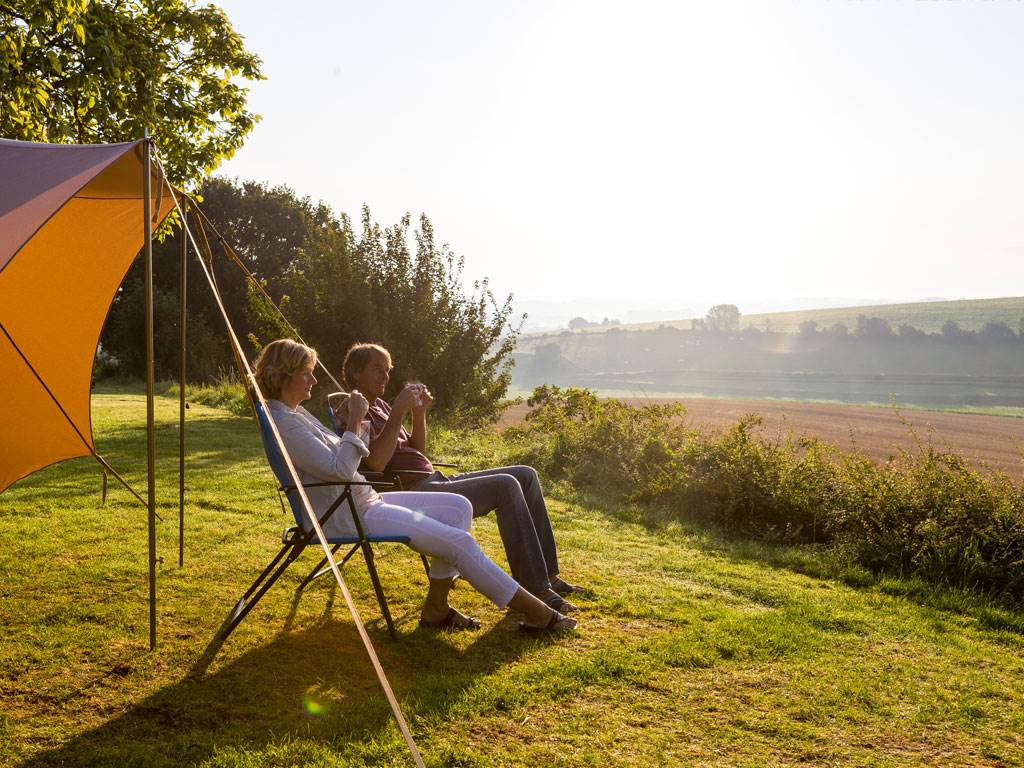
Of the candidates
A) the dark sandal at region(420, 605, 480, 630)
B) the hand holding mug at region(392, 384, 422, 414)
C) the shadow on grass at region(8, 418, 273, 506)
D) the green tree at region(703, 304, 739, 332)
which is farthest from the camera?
the green tree at region(703, 304, 739, 332)

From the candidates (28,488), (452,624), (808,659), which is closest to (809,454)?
(808,659)

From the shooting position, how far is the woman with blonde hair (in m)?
3.81

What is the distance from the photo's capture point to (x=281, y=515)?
677cm

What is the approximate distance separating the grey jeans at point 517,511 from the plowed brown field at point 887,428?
487 inches

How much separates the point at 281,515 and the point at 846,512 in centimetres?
471

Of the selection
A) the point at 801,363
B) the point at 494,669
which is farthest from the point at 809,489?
the point at 801,363

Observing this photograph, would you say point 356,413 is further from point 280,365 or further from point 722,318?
point 722,318

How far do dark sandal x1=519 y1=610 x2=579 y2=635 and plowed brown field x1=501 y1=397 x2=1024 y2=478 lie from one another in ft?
42.0

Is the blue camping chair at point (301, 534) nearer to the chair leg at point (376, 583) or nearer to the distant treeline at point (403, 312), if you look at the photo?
the chair leg at point (376, 583)

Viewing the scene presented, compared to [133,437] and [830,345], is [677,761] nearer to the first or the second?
[133,437]

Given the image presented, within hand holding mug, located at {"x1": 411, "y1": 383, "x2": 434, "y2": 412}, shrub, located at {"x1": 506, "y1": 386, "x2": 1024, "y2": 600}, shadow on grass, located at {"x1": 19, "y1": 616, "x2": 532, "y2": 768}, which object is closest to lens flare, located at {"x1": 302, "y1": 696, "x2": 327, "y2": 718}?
shadow on grass, located at {"x1": 19, "y1": 616, "x2": 532, "y2": 768}

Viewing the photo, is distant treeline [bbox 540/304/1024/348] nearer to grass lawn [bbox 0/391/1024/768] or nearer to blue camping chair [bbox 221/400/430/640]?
grass lawn [bbox 0/391/1024/768]

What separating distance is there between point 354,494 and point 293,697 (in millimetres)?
975

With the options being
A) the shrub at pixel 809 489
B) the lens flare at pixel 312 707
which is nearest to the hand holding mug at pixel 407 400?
the lens flare at pixel 312 707
